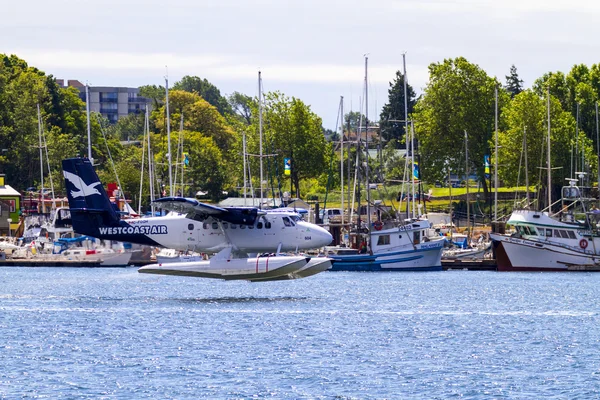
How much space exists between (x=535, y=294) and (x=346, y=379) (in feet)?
88.0

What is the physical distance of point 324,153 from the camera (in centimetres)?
10188

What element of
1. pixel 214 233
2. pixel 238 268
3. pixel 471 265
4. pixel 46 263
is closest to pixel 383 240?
pixel 471 265

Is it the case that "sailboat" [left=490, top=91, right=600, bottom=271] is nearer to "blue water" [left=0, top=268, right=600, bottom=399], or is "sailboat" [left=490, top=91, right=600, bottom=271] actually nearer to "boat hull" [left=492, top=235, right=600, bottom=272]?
"boat hull" [left=492, top=235, right=600, bottom=272]

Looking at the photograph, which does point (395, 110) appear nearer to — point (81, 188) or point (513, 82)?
point (513, 82)

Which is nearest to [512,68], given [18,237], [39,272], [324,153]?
[324,153]

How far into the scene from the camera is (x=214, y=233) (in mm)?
48156

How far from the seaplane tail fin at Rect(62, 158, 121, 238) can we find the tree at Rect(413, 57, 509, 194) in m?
52.5

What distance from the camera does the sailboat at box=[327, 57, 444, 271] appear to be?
6912 cm

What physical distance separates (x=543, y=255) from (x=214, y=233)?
28.0 m

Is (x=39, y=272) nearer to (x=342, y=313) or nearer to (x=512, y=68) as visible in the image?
(x=342, y=313)

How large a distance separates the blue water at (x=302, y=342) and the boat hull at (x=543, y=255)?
10444 millimetres

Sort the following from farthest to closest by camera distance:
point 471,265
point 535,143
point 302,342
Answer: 1. point 535,143
2. point 471,265
3. point 302,342

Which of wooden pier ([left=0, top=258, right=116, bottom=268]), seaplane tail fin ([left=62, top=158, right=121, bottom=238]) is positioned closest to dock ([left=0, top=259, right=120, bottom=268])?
wooden pier ([left=0, top=258, right=116, bottom=268])

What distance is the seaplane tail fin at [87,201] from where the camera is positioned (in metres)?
49.1
